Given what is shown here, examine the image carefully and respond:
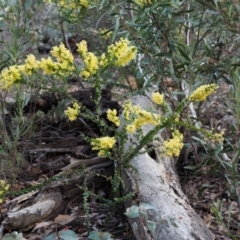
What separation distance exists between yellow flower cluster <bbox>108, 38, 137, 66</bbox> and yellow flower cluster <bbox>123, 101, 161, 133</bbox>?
0.26 m

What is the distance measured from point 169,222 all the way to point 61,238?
0.53 m

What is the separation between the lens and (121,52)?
2609 millimetres

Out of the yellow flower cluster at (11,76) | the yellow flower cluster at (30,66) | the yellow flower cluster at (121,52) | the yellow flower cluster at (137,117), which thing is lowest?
the yellow flower cluster at (137,117)

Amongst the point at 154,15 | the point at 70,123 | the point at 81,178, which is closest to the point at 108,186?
the point at 81,178

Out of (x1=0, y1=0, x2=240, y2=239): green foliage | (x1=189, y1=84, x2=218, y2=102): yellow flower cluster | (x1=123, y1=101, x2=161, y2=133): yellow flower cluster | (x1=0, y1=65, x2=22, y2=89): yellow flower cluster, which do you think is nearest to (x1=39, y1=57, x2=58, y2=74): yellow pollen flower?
(x1=0, y1=0, x2=240, y2=239): green foliage

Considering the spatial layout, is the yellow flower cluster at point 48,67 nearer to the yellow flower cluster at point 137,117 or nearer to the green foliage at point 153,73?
the green foliage at point 153,73

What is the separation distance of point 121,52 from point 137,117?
1.19 feet

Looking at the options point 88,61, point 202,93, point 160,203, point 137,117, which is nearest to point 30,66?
point 88,61

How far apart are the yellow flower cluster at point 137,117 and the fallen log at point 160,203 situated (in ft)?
1.16

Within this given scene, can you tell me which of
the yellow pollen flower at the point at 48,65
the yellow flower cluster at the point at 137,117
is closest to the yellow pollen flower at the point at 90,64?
the yellow pollen flower at the point at 48,65

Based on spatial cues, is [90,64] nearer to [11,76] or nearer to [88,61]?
[88,61]

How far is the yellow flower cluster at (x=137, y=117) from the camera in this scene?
2.61 metres

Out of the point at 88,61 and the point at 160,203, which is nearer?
the point at 88,61

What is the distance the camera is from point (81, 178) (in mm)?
3371
